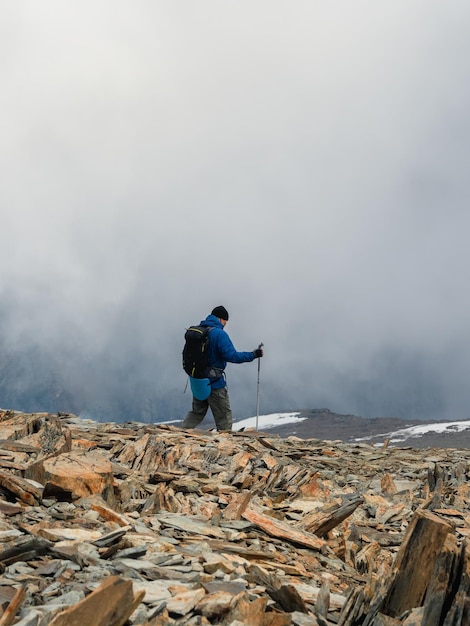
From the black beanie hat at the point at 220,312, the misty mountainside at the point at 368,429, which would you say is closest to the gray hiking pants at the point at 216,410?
the black beanie hat at the point at 220,312

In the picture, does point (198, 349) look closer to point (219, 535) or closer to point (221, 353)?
A: point (221, 353)

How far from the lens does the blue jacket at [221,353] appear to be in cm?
1969

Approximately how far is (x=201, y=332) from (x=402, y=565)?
13767mm

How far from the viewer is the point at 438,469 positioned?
16.8 metres

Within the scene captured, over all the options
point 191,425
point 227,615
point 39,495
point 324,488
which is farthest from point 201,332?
point 227,615

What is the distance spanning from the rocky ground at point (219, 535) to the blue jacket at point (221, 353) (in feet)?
7.89

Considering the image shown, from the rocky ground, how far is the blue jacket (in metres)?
2.40

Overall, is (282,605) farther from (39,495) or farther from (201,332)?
(201,332)

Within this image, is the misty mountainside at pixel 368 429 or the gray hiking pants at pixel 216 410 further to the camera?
the misty mountainside at pixel 368 429

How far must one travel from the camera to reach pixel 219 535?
9094mm

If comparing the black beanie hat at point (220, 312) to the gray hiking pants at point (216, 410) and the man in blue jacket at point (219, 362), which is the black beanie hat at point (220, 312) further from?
the gray hiking pants at point (216, 410)

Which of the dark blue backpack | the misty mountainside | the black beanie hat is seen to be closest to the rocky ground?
the dark blue backpack

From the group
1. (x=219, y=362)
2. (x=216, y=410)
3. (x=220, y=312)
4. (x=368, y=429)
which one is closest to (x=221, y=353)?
(x=219, y=362)

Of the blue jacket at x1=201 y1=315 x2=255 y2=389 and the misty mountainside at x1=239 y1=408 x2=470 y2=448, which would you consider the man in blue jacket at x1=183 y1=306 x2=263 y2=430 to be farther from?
the misty mountainside at x1=239 y1=408 x2=470 y2=448
